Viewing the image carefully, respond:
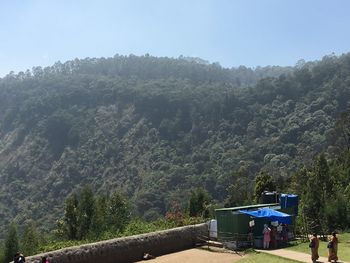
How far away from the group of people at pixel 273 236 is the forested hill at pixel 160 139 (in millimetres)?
74677

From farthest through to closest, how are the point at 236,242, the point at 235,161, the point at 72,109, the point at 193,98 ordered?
the point at 72,109 < the point at 193,98 < the point at 235,161 < the point at 236,242

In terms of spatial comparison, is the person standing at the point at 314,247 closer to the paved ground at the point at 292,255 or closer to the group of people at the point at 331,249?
the group of people at the point at 331,249

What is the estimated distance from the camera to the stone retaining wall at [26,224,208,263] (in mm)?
20688

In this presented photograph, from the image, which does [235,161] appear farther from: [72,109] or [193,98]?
[72,109]

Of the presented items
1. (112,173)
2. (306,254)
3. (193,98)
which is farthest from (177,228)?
(193,98)

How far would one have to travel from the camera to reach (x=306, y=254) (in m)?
21.8

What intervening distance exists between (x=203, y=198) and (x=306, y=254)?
2279cm

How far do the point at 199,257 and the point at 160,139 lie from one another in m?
135

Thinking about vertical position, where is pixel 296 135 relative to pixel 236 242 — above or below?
above

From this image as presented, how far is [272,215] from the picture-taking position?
24.6 m

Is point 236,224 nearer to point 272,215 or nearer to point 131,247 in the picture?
point 272,215

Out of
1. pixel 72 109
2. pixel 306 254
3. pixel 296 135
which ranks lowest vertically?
pixel 306 254

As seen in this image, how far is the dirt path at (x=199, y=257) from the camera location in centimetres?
2272

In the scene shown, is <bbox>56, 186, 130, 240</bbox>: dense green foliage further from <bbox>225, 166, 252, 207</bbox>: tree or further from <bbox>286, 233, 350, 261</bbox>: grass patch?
<bbox>286, 233, 350, 261</bbox>: grass patch
